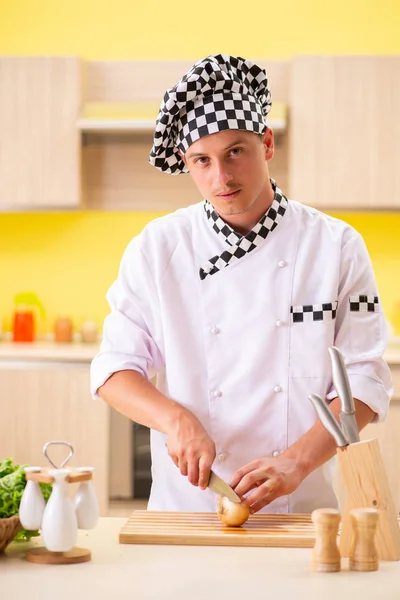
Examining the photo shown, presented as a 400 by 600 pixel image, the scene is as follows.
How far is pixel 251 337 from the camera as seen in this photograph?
1768 mm

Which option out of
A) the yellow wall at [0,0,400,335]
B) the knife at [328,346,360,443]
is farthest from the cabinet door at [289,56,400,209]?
the knife at [328,346,360,443]

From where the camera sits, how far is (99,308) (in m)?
4.12

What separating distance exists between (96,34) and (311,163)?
1252mm

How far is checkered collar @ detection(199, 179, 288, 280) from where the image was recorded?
1809mm

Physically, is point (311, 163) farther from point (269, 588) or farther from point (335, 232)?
point (269, 588)

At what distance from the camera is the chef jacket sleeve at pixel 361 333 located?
1674 mm

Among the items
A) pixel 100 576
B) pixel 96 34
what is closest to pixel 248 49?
pixel 96 34

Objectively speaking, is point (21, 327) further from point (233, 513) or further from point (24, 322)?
point (233, 513)

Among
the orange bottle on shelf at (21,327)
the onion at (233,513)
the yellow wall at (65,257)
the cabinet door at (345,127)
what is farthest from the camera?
the yellow wall at (65,257)

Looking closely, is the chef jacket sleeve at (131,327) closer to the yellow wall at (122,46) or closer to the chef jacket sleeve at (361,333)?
the chef jacket sleeve at (361,333)

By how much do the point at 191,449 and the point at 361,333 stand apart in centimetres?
43

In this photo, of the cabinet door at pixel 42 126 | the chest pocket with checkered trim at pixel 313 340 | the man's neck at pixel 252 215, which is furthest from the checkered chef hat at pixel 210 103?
the cabinet door at pixel 42 126

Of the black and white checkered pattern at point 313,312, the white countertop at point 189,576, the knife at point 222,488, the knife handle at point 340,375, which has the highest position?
A: the black and white checkered pattern at point 313,312

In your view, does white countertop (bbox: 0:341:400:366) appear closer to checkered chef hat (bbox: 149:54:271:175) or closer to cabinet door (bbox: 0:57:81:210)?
cabinet door (bbox: 0:57:81:210)
